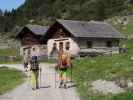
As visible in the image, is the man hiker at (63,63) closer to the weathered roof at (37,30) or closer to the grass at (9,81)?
the grass at (9,81)

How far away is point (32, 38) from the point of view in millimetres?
77625

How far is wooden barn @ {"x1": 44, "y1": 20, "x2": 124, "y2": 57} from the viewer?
64.5 metres

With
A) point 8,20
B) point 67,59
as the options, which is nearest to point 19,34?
point 67,59

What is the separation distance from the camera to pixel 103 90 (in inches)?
830

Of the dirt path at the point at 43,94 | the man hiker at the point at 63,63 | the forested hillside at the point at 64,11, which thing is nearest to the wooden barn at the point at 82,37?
the man hiker at the point at 63,63

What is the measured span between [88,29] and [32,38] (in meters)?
14.0

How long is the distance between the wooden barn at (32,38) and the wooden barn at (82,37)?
16.4 ft

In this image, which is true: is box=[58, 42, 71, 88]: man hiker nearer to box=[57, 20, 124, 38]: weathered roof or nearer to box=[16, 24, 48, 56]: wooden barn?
box=[57, 20, 124, 38]: weathered roof

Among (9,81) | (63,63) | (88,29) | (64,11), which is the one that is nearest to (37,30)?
(88,29)

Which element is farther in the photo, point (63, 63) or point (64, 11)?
point (64, 11)

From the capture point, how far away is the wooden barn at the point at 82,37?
64500mm

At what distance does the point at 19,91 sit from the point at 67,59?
2.62 metres

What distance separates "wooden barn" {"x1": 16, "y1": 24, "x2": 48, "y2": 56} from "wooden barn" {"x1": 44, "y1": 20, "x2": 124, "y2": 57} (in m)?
4.99

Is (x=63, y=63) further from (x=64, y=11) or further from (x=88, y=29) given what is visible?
(x=64, y=11)
